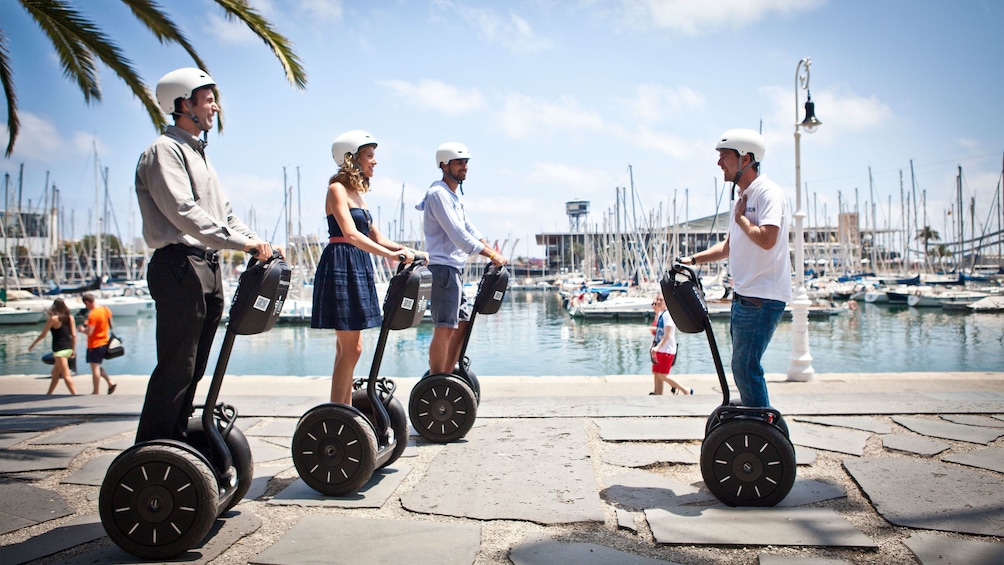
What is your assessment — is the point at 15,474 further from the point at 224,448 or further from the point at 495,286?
the point at 495,286

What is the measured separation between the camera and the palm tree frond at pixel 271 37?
24.3ft

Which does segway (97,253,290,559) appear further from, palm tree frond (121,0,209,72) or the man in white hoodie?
palm tree frond (121,0,209,72)

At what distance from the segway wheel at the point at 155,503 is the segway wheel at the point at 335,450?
78cm

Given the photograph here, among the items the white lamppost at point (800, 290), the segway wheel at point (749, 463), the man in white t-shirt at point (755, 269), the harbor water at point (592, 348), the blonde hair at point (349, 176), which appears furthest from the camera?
the harbor water at point (592, 348)

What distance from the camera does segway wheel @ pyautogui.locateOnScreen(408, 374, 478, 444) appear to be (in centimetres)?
448

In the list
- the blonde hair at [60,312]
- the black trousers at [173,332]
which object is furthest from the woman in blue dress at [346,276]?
the blonde hair at [60,312]

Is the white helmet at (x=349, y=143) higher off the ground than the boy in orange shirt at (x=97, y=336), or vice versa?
the white helmet at (x=349, y=143)

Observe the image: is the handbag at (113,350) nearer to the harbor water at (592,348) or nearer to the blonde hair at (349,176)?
the blonde hair at (349,176)

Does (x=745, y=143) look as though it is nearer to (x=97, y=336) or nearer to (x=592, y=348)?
(x=97, y=336)

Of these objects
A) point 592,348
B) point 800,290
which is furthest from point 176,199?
point 592,348

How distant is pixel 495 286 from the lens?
192 inches

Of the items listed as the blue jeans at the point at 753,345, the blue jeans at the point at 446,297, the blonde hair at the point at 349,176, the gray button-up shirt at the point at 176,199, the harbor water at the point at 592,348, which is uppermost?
the blonde hair at the point at 349,176

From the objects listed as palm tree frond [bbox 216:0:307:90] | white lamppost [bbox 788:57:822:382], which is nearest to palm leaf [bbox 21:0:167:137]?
palm tree frond [bbox 216:0:307:90]

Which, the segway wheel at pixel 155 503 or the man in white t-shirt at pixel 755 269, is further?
the man in white t-shirt at pixel 755 269
